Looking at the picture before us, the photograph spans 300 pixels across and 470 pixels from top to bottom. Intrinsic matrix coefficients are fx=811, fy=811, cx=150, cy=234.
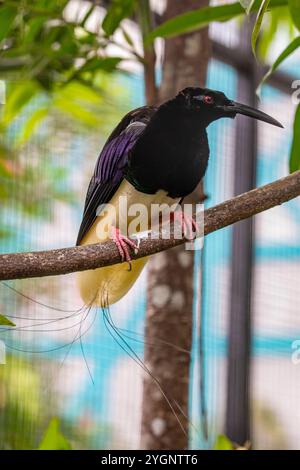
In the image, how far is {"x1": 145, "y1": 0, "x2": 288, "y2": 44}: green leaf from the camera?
88cm

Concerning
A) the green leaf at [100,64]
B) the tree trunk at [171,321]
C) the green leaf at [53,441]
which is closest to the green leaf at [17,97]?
the green leaf at [100,64]

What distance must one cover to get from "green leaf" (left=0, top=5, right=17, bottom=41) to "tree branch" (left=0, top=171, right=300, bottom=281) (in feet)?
1.03

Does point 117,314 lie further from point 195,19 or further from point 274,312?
point 274,312

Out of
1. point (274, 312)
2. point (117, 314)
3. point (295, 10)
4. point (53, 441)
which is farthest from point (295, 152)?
point (274, 312)

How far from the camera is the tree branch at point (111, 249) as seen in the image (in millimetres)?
674

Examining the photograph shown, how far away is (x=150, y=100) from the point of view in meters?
1.18

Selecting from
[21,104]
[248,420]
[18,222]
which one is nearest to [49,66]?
[21,104]

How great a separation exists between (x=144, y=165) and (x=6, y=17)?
1.05 ft

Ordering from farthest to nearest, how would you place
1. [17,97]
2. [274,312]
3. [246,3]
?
[274,312] < [17,97] < [246,3]

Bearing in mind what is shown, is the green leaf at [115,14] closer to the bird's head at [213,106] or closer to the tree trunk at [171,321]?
the tree trunk at [171,321]

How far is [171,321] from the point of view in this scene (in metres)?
1.07

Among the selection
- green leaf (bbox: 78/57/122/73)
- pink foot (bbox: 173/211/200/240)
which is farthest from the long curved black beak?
green leaf (bbox: 78/57/122/73)

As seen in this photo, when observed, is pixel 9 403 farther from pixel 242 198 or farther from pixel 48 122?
pixel 242 198

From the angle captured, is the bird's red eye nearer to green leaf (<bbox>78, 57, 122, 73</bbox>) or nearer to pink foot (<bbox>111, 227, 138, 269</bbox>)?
pink foot (<bbox>111, 227, 138, 269</bbox>)
